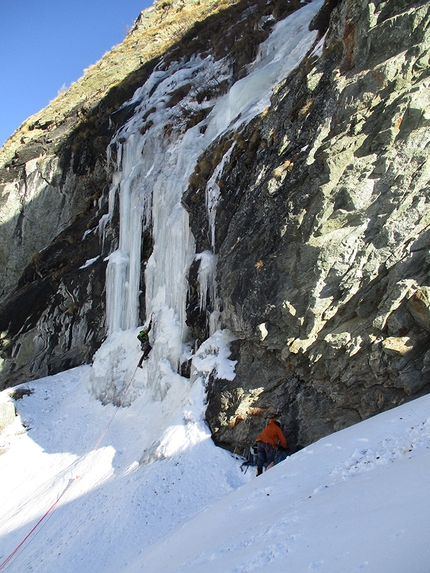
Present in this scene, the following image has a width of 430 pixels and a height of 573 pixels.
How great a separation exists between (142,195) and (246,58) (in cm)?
683

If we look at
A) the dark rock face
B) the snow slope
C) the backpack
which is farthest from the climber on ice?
the backpack

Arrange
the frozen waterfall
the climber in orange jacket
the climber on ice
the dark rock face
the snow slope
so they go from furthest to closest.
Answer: the climber on ice → the frozen waterfall → the climber in orange jacket → the dark rock face → the snow slope

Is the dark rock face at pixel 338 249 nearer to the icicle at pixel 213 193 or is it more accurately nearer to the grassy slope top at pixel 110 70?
the icicle at pixel 213 193

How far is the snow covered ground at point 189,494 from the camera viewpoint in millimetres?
2777

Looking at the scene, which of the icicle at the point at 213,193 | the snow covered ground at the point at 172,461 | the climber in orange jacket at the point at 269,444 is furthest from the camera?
the icicle at the point at 213,193

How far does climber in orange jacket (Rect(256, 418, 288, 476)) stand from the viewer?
270 inches

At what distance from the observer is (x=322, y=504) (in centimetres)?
356

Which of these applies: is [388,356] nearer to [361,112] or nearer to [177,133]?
[361,112]

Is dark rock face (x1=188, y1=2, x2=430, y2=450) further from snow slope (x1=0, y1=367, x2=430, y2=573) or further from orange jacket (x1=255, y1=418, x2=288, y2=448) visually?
snow slope (x1=0, y1=367, x2=430, y2=573)

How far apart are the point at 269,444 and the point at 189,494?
5.40 ft

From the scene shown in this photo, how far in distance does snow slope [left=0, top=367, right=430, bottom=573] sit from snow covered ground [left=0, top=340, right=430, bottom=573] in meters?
0.02

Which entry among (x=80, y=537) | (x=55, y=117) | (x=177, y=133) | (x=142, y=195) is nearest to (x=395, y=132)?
(x=80, y=537)

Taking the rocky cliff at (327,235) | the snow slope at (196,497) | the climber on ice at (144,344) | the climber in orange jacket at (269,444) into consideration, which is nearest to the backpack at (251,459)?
the snow slope at (196,497)

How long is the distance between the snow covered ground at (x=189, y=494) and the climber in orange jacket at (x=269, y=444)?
0.38 m
